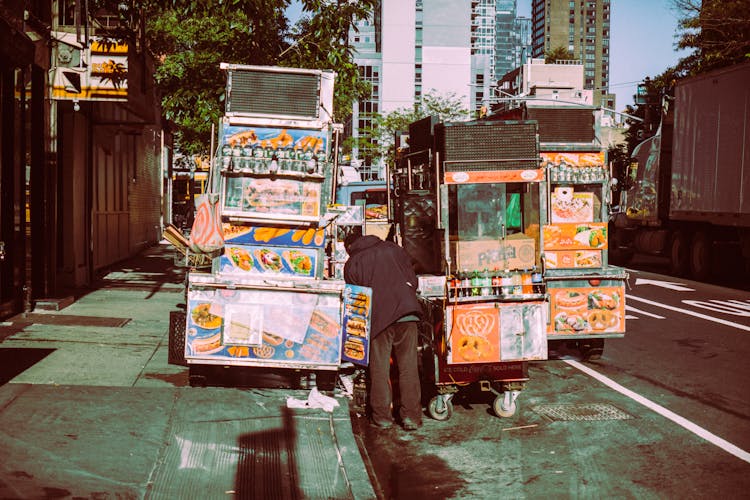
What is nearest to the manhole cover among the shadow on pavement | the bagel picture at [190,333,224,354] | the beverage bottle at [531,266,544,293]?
the beverage bottle at [531,266,544,293]

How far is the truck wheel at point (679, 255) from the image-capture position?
2166 cm

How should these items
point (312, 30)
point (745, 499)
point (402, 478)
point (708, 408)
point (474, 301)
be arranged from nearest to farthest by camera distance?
point (745, 499) < point (402, 478) < point (474, 301) < point (708, 408) < point (312, 30)

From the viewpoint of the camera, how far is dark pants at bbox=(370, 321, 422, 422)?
7148 millimetres

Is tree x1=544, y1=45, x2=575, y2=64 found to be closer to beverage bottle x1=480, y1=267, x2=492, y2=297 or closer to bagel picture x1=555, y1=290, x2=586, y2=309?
bagel picture x1=555, y1=290, x2=586, y2=309

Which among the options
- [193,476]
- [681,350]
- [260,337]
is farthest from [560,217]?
[193,476]

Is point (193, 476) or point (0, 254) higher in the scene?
point (0, 254)

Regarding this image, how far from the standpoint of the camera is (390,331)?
23.7 feet

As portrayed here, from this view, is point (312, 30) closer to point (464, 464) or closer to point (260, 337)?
point (260, 337)

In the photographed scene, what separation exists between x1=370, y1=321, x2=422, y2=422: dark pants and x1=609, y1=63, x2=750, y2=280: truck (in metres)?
9.73

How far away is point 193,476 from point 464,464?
2127 millimetres

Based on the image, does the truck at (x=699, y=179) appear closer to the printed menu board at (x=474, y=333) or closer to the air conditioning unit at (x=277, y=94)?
the air conditioning unit at (x=277, y=94)

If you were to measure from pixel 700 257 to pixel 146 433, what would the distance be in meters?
17.8

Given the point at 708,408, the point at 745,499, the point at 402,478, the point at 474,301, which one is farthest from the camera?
the point at 708,408

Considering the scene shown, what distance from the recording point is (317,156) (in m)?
8.04
